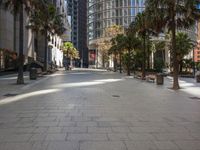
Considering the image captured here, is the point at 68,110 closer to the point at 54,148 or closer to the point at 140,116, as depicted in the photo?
the point at 140,116

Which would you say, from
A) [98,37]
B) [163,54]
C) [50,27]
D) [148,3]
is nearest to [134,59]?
[50,27]

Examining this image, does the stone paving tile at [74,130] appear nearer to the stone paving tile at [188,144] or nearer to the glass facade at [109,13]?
the stone paving tile at [188,144]

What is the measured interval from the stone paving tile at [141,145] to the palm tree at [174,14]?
56.6 feet

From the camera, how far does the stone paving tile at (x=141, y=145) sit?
763 cm

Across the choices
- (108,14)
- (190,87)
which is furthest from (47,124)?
(108,14)

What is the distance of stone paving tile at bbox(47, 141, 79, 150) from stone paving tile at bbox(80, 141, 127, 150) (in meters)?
0.13

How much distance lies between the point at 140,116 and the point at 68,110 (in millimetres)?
2603

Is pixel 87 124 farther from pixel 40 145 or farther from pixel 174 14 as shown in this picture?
pixel 174 14

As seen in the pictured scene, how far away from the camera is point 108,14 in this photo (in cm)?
13712

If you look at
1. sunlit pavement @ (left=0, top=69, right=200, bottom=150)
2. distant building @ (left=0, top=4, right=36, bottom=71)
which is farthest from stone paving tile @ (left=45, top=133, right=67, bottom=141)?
distant building @ (left=0, top=4, right=36, bottom=71)

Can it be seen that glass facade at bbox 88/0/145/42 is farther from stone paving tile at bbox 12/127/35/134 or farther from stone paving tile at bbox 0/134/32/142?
stone paving tile at bbox 0/134/32/142

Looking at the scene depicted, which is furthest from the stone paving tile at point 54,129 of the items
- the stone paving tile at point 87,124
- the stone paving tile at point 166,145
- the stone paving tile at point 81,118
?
the stone paving tile at point 166,145

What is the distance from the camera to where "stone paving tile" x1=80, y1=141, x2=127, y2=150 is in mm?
7582

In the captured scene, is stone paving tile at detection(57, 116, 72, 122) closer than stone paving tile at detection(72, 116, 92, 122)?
Yes
